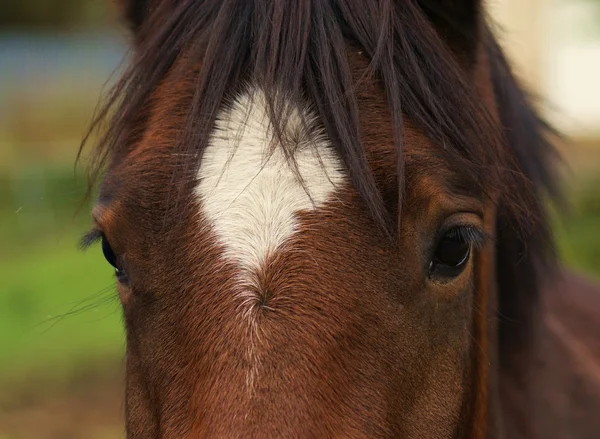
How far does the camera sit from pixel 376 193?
5.69 ft

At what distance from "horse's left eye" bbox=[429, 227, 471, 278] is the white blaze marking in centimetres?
31

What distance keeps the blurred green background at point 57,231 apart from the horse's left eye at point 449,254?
0.94 metres

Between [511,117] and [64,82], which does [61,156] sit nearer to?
[64,82]

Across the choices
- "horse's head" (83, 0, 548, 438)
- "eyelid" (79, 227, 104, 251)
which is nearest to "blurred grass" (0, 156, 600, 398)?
"eyelid" (79, 227, 104, 251)

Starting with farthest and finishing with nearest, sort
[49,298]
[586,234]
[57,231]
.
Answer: [57,231], [586,234], [49,298]

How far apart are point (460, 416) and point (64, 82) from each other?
1661cm

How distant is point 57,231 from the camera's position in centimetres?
1374

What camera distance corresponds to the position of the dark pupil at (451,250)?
1868 mm

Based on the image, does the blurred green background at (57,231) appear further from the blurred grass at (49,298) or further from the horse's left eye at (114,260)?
the horse's left eye at (114,260)

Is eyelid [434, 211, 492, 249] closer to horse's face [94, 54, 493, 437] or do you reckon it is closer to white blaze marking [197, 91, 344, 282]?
horse's face [94, 54, 493, 437]

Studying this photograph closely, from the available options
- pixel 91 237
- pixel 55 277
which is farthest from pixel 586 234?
pixel 91 237

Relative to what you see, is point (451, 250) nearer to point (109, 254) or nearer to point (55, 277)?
point (109, 254)

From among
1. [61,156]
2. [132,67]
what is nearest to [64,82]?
[61,156]

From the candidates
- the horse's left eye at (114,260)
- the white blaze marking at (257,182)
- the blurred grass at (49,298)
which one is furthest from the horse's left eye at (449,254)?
Result: the blurred grass at (49,298)
